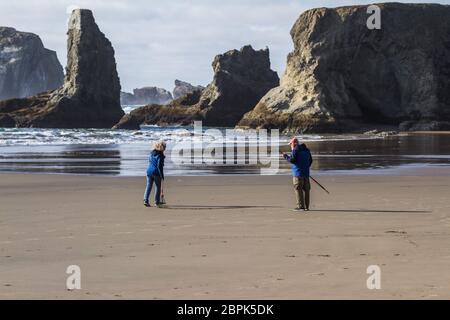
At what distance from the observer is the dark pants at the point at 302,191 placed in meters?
13.2

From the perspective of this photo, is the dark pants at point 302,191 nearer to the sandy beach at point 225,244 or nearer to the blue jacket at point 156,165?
the sandy beach at point 225,244

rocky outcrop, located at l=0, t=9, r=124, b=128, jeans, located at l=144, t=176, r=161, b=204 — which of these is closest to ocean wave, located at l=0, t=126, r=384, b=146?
jeans, located at l=144, t=176, r=161, b=204

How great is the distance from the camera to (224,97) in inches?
4852

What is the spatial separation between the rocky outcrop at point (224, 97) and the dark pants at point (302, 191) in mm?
99333

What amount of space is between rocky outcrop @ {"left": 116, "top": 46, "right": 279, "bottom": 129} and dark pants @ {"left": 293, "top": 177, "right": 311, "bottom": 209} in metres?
99.3

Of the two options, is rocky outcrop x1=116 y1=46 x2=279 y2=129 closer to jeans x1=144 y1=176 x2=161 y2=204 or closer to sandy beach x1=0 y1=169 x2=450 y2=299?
jeans x1=144 y1=176 x2=161 y2=204

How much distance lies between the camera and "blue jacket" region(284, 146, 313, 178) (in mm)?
13711

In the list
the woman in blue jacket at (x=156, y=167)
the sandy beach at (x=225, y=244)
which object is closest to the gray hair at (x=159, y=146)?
the woman in blue jacket at (x=156, y=167)

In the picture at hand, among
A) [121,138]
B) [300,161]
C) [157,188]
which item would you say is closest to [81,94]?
[121,138]

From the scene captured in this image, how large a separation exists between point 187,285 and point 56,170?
16612mm

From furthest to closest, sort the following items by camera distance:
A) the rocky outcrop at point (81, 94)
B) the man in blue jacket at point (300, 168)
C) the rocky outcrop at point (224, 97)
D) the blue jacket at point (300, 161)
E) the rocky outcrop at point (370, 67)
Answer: the rocky outcrop at point (224, 97), the rocky outcrop at point (81, 94), the rocky outcrop at point (370, 67), the blue jacket at point (300, 161), the man in blue jacket at point (300, 168)

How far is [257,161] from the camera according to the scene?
2744 centimetres
